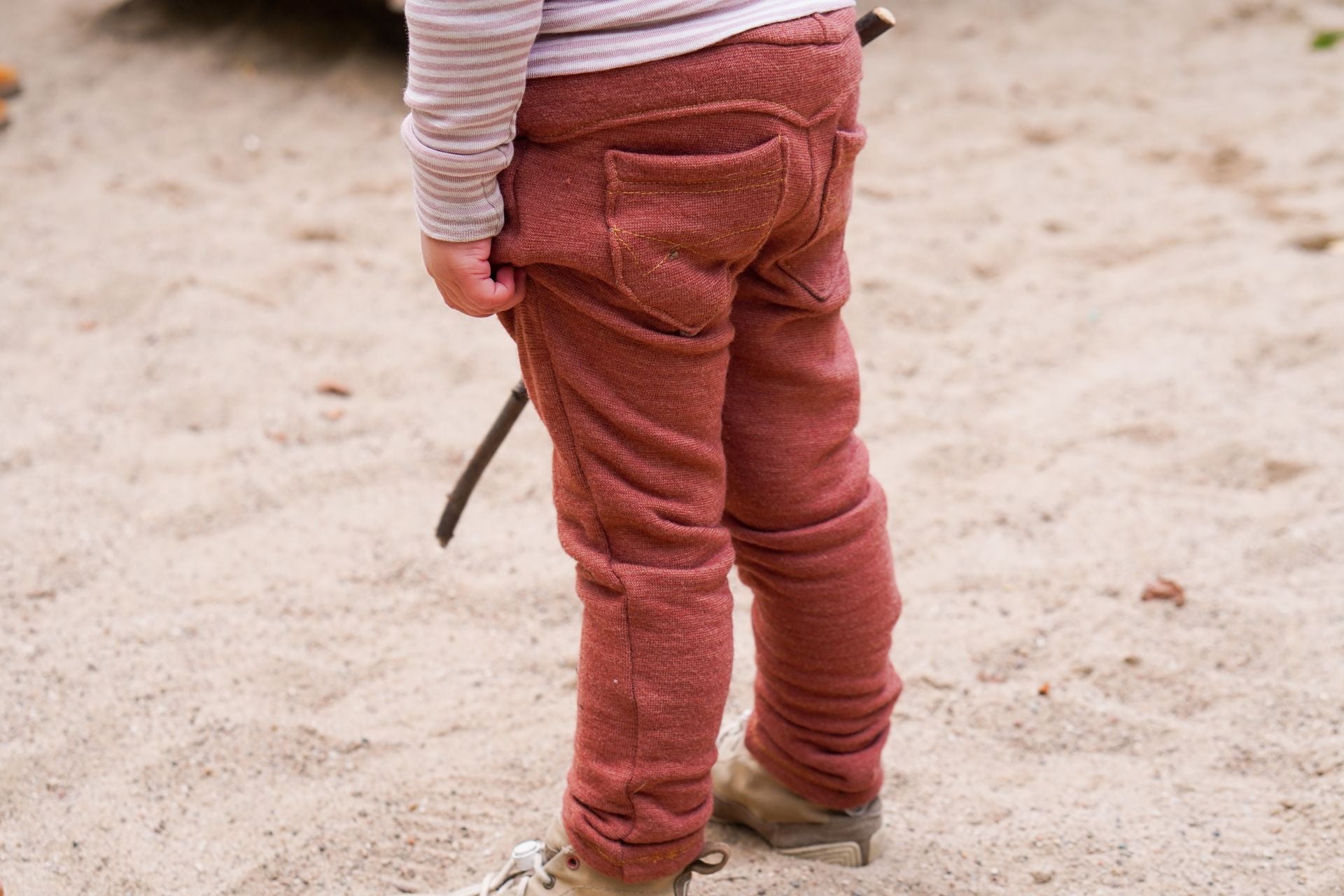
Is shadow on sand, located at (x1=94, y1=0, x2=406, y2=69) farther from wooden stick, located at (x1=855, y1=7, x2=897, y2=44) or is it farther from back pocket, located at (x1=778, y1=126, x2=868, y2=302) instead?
back pocket, located at (x1=778, y1=126, x2=868, y2=302)

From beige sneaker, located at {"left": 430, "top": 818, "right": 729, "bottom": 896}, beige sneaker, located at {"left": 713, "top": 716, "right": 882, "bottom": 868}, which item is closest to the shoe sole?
beige sneaker, located at {"left": 713, "top": 716, "right": 882, "bottom": 868}

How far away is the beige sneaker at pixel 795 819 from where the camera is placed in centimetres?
139

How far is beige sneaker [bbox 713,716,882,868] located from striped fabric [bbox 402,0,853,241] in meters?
0.71

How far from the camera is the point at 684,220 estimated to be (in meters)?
0.98

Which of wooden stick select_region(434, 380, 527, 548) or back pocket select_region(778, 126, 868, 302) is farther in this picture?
wooden stick select_region(434, 380, 527, 548)

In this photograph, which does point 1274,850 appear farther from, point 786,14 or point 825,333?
point 786,14

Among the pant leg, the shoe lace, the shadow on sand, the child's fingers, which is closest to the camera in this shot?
the child's fingers

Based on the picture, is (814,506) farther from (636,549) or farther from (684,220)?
(684,220)

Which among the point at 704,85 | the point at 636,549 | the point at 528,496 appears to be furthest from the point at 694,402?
the point at 528,496

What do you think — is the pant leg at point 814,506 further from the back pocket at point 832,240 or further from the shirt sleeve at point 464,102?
the shirt sleeve at point 464,102

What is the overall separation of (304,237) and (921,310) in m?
1.34

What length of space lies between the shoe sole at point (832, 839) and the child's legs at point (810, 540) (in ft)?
0.15

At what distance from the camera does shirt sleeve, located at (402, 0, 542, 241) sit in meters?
0.90

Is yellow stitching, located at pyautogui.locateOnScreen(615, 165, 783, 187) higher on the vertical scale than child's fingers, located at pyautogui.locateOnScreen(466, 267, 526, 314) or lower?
higher
